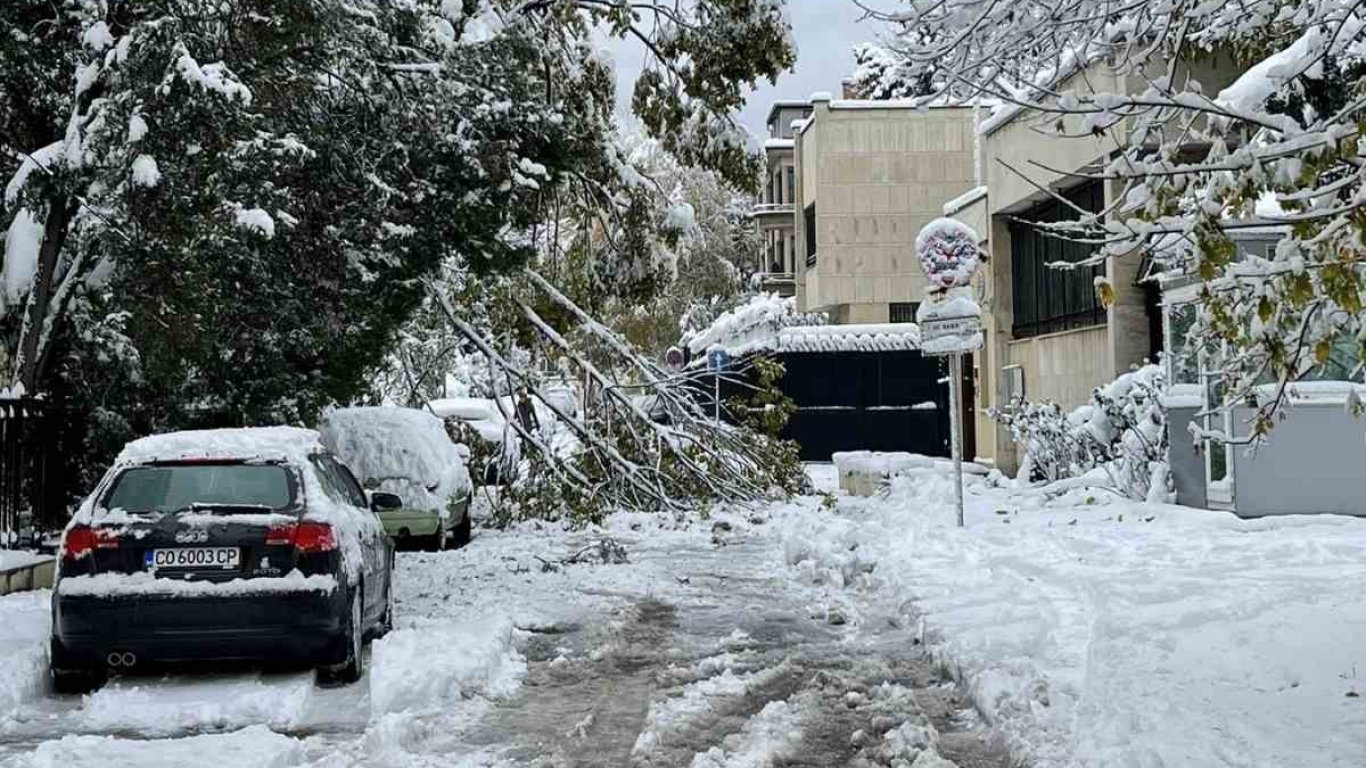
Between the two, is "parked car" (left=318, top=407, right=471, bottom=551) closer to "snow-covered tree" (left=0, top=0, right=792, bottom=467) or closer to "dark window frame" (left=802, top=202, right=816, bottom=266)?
"snow-covered tree" (left=0, top=0, right=792, bottom=467)

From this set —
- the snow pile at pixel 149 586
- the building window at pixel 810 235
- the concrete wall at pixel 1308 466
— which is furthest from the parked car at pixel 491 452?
the building window at pixel 810 235

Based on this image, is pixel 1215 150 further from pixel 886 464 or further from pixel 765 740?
pixel 886 464

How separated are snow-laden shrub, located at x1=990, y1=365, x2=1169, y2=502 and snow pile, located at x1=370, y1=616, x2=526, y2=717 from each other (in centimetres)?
1064

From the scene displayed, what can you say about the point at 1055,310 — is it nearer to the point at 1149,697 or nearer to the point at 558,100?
the point at 558,100

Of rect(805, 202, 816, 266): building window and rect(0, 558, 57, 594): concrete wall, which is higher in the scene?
rect(805, 202, 816, 266): building window

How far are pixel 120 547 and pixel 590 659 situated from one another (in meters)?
3.12

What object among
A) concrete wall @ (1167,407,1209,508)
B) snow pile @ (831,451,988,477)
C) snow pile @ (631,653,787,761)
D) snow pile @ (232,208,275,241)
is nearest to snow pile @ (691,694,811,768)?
snow pile @ (631,653,787,761)

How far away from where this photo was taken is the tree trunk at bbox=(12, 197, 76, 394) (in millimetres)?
13297

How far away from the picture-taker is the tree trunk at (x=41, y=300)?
43.6 feet

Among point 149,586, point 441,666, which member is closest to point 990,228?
point 441,666

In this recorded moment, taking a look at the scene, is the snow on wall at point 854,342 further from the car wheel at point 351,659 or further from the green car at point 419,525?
the car wheel at point 351,659

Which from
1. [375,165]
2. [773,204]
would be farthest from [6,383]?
[773,204]

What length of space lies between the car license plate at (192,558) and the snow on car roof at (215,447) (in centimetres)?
70

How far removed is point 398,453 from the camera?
17.1 m
